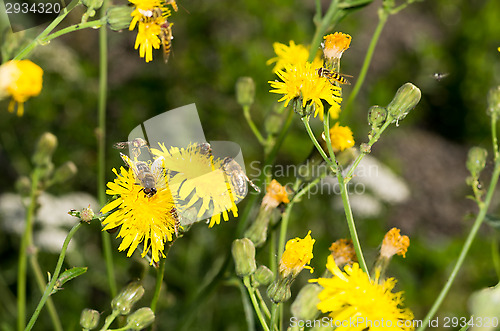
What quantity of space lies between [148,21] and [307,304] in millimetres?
454

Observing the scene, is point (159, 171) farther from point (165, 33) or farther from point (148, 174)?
point (165, 33)

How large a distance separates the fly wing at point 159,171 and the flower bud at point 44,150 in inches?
15.4

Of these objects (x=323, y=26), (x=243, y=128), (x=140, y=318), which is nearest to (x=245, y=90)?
(x=323, y=26)

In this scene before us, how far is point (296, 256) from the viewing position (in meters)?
0.73

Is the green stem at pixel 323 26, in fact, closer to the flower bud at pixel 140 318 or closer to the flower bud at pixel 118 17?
the flower bud at pixel 118 17

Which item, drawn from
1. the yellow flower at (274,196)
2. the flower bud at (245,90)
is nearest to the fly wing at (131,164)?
the yellow flower at (274,196)

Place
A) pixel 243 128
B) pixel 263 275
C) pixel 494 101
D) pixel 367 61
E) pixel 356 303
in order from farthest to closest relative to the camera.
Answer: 1. pixel 243 128
2. pixel 367 61
3. pixel 494 101
4. pixel 263 275
5. pixel 356 303

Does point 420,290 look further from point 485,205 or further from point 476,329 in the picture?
point 476,329

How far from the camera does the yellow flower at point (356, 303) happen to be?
59cm

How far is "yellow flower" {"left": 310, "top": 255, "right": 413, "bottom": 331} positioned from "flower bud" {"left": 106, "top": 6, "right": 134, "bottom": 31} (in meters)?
0.42

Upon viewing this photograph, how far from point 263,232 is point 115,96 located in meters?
1.64

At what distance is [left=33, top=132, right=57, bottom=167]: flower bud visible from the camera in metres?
0.95

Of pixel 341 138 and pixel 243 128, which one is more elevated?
pixel 341 138

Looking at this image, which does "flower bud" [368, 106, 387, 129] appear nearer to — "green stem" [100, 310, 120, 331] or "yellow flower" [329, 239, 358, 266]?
"yellow flower" [329, 239, 358, 266]
